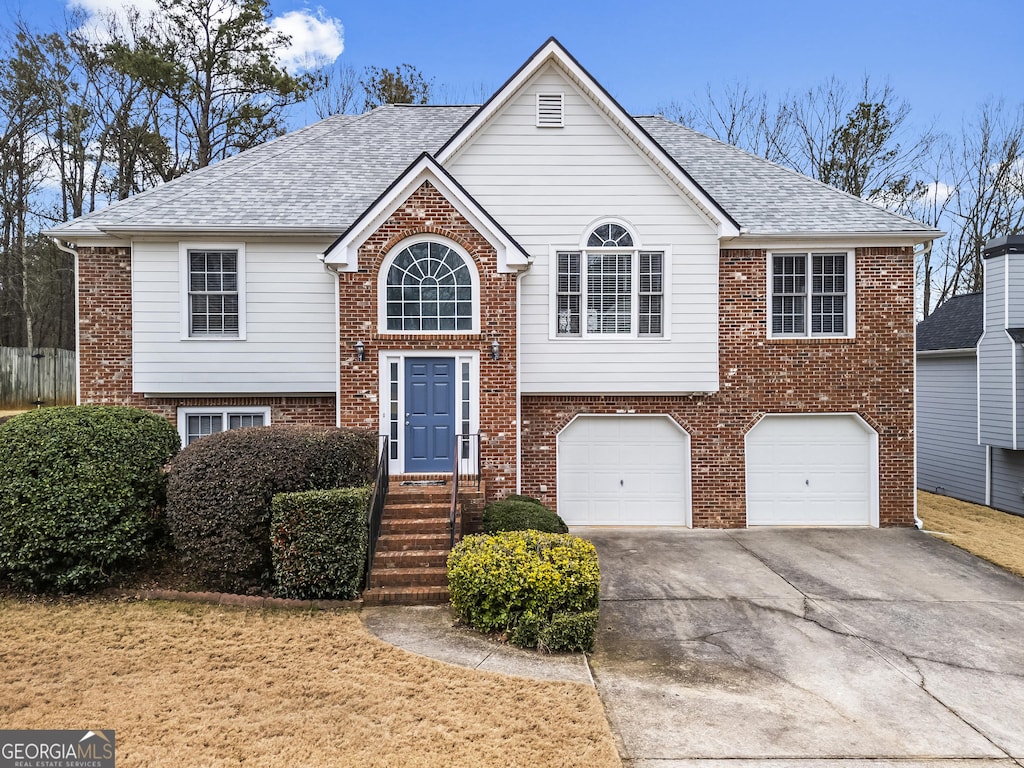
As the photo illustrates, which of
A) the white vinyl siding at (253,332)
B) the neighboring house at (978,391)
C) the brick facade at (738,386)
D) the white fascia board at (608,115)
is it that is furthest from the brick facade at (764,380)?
the white vinyl siding at (253,332)

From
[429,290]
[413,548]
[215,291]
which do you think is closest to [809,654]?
[413,548]

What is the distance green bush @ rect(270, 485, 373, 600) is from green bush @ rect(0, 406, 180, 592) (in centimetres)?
182

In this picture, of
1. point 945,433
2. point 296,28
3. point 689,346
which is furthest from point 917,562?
point 296,28

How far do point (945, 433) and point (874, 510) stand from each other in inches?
273

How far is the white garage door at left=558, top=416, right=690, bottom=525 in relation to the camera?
478 inches

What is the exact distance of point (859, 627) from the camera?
7.38 meters

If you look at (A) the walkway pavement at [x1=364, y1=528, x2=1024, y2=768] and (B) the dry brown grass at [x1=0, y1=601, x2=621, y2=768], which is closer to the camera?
(B) the dry brown grass at [x1=0, y1=601, x2=621, y2=768]

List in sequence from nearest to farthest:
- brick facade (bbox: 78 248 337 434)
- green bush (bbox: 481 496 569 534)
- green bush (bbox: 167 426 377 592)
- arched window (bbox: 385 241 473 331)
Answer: green bush (bbox: 167 426 377 592), green bush (bbox: 481 496 569 534), arched window (bbox: 385 241 473 331), brick facade (bbox: 78 248 337 434)

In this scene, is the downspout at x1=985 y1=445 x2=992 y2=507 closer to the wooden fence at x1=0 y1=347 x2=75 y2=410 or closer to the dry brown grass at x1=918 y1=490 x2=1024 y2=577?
the dry brown grass at x1=918 y1=490 x2=1024 y2=577

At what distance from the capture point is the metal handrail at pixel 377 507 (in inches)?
316

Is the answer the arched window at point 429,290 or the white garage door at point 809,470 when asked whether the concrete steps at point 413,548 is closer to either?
the arched window at point 429,290

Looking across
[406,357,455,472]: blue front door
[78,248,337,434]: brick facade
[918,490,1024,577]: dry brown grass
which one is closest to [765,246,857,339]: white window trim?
[918,490,1024,577]: dry brown grass

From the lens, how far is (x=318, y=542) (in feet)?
24.4

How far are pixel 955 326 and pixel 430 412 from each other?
15.3m
